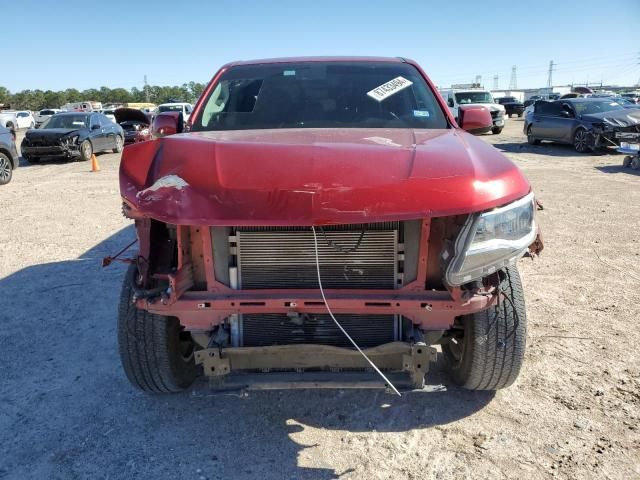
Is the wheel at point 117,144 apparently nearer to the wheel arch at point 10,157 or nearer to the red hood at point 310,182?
the wheel arch at point 10,157

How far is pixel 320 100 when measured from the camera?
3.55 meters

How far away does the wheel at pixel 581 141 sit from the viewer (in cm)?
1484

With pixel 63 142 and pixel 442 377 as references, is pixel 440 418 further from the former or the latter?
pixel 63 142

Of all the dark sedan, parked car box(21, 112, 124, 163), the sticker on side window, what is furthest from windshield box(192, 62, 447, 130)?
parked car box(21, 112, 124, 163)

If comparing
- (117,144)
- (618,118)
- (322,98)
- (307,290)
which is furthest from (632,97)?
(307,290)

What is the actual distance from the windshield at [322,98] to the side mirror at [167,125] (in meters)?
0.24

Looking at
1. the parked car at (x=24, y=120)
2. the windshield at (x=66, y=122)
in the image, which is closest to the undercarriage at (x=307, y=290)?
the windshield at (x=66, y=122)

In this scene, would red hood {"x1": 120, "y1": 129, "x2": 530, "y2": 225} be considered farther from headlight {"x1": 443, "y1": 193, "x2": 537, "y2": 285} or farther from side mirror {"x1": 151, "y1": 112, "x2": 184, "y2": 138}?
side mirror {"x1": 151, "y1": 112, "x2": 184, "y2": 138}

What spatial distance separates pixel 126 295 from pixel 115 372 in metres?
0.93

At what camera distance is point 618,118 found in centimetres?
1428

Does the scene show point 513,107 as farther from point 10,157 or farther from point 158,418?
point 158,418

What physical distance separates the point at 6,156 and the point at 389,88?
36.9ft

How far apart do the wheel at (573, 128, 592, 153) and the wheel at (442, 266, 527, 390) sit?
1411cm

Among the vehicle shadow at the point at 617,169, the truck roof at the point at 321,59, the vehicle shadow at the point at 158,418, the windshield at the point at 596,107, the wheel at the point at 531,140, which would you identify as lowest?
the vehicle shadow at the point at 158,418
